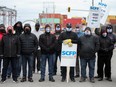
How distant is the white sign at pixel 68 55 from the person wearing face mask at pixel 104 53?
1002 millimetres

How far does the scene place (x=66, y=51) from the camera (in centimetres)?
1253

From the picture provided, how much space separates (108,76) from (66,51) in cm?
184

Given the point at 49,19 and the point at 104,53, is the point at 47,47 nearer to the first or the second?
the point at 104,53

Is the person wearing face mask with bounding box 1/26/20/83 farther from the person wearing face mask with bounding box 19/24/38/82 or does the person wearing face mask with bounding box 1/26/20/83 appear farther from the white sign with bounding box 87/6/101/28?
the white sign with bounding box 87/6/101/28

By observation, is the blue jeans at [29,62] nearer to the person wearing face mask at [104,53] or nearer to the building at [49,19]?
the person wearing face mask at [104,53]

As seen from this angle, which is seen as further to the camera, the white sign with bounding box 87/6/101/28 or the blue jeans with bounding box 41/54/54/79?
the white sign with bounding box 87/6/101/28

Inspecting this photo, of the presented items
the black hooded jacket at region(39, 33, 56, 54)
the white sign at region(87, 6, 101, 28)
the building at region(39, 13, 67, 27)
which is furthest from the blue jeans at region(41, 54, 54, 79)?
the building at region(39, 13, 67, 27)

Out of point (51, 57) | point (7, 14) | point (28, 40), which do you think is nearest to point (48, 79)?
point (51, 57)

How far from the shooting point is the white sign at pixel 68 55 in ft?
41.0

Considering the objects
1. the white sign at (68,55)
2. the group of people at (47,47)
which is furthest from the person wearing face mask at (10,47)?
the white sign at (68,55)

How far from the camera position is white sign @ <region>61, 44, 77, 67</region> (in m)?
12.5

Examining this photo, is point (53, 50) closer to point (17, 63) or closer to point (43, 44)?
point (43, 44)

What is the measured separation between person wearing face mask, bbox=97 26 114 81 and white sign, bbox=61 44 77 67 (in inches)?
39.5

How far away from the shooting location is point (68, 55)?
12.6 meters
